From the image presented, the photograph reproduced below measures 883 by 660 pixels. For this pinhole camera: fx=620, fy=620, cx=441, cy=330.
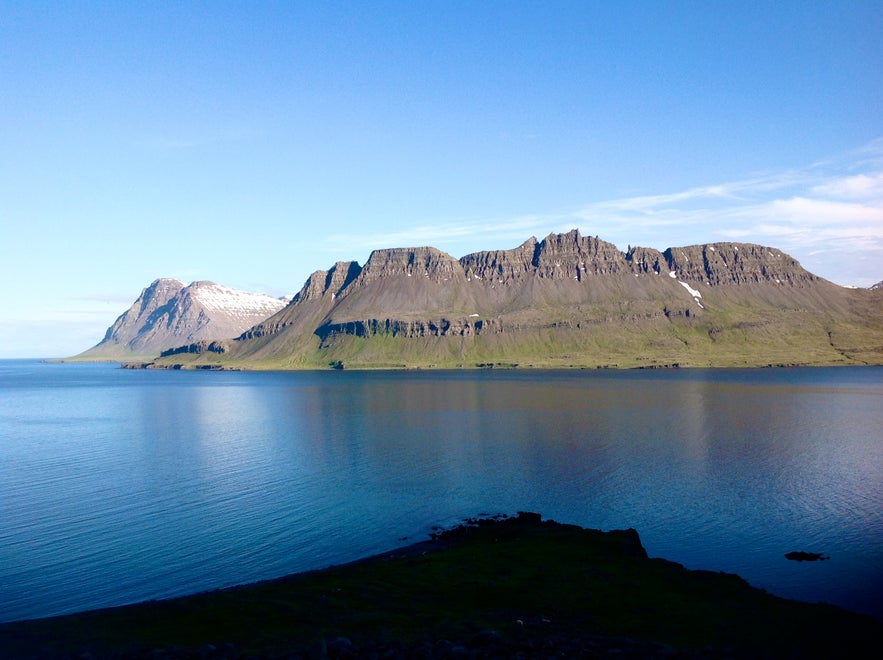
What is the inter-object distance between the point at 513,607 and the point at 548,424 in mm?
100394

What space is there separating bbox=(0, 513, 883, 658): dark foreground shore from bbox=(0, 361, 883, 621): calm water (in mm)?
7250

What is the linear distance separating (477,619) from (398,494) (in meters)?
42.0

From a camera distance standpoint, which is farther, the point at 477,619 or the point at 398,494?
the point at 398,494

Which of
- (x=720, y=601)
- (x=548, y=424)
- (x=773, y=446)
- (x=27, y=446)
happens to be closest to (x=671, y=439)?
(x=773, y=446)

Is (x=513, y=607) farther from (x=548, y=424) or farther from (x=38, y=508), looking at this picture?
(x=548, y=424)

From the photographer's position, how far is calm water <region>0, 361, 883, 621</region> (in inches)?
2138

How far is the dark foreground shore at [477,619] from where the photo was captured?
34844 millimetres

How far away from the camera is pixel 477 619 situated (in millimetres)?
40031

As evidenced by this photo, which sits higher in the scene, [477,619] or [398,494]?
[477,619]

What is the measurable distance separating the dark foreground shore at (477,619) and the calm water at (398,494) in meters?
Result: 7.25

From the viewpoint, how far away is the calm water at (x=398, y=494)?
2138 inches

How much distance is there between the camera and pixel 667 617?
132 ft

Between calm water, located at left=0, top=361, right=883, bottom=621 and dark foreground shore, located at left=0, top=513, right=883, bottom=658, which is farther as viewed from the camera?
calm water, located at left=0, top=361, right=883, bottom=621

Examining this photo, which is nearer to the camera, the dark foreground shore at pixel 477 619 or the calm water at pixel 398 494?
the dark foreground shore at pixel 477 619
